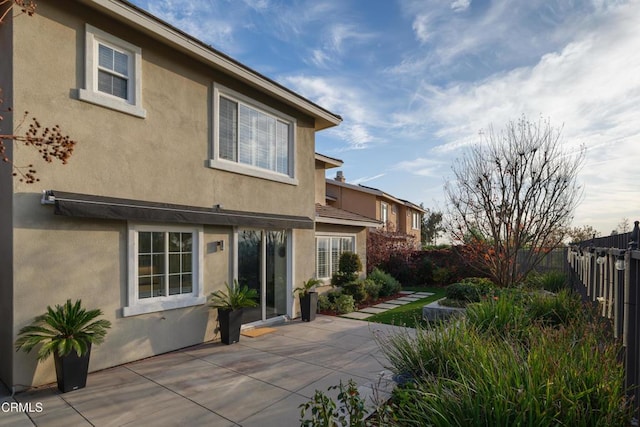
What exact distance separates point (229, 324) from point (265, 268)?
8.27ft

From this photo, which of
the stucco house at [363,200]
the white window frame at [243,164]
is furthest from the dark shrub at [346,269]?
the stucco house at [363,200]

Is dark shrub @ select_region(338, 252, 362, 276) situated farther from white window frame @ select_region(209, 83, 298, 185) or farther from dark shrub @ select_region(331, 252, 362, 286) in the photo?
white window frame @ select_region(209, 83, 298, 185)

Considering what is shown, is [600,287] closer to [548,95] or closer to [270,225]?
[548,95]

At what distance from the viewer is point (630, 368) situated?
4.43 m

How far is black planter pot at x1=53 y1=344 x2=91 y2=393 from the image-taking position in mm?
5996

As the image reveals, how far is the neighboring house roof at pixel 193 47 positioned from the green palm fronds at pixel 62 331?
585 centimetres

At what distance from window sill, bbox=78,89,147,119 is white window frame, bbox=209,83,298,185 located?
6.48ft

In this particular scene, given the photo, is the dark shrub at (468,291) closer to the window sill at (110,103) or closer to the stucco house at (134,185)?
the stucco house at (134,185)

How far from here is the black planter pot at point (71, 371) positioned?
5996 millimetres

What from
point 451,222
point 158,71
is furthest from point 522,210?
point 158,71

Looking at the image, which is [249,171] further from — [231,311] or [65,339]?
[65,339]

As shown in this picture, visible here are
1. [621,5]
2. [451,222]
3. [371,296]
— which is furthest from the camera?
[371,296]

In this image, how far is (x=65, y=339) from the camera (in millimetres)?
6004

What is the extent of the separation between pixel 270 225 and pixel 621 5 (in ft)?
33.0
